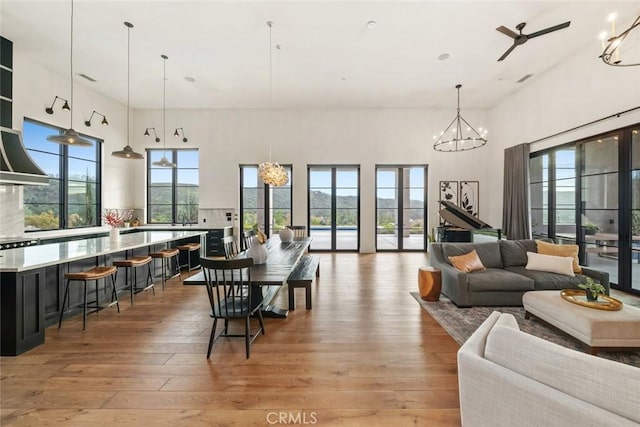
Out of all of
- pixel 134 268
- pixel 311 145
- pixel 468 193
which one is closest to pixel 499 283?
pixel 468 193

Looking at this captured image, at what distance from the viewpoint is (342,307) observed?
361 cm

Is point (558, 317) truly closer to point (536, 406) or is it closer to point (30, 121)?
point (536, 406)

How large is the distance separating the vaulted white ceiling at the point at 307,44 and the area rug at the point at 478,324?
4.14 metres

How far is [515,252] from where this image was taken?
13.5ft

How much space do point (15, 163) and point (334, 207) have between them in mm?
6438

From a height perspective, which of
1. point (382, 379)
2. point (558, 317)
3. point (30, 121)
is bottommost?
point (382, 379)

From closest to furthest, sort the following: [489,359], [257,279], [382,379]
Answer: [489,359], [382,379], [257,279]

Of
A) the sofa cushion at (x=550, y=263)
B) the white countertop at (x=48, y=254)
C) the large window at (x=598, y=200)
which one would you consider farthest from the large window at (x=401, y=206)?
the white countertop at (x=48, y=254)

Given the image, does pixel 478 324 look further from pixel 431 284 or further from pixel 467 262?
pixel 467 262

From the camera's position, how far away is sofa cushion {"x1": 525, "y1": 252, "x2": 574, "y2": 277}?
11.8ft

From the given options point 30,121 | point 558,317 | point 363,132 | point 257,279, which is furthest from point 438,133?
point 30,121

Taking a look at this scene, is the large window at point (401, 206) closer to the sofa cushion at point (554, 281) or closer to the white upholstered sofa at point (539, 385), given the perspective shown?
the sofa cushion at point (554, 281)

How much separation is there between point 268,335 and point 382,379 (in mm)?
1262

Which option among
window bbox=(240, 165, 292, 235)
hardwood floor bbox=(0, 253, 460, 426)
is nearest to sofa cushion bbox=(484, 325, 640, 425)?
hardwood floor bbox=(0, 253, 460, 426)
